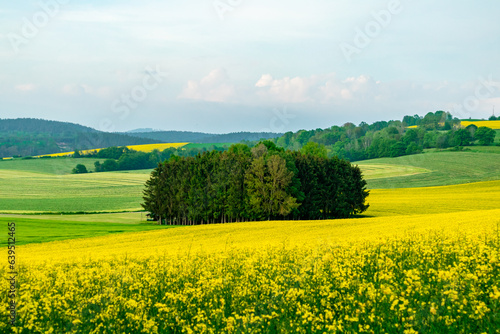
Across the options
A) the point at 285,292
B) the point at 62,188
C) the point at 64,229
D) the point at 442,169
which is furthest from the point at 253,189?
the point at 442,169

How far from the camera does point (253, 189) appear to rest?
196 feet

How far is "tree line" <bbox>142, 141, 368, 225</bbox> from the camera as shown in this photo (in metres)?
59.2

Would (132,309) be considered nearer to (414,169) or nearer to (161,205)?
(161,205)

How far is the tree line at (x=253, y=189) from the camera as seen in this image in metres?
59.2

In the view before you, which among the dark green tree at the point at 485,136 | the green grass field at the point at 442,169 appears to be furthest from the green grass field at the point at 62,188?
the dark green tree at the point at 485,136

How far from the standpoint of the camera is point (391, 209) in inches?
2547

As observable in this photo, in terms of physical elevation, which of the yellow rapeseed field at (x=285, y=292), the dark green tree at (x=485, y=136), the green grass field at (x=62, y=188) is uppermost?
the dark green tree at (x=485, y=136)

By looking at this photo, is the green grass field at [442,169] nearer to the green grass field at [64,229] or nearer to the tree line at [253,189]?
the tree line at [253,189]

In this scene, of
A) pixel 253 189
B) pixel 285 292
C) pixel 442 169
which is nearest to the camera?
pixel 285 292

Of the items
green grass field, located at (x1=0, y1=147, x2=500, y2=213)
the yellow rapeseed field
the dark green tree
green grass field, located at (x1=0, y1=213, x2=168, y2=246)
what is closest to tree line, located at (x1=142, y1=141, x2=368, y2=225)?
green grass field, located at (x1=0, y1=213, x2=168, y2=246)

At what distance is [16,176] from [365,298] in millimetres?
130206

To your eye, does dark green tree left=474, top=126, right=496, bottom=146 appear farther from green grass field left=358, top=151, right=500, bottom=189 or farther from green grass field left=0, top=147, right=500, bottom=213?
green grass field left=358, top=151, right=500, bottom=189

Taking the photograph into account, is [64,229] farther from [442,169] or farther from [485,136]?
[485,136]

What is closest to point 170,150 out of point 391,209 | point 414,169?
point 414,169
